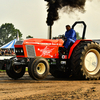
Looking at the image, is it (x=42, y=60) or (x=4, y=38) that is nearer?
(x=42, y=60)

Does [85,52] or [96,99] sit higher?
[85,52]

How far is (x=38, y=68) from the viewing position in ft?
23.3

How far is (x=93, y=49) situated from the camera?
773 cm

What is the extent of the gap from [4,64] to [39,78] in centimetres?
149

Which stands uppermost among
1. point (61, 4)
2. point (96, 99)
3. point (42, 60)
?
point (61, 4)

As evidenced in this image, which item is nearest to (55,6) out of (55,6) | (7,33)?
(55,6)

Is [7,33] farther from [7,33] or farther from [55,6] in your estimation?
[55,6]

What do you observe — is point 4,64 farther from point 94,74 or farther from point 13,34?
point 13,34

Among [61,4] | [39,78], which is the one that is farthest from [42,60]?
[61,4]

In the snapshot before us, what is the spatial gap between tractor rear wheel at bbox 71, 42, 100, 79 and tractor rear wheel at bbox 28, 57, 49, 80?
1.01 m

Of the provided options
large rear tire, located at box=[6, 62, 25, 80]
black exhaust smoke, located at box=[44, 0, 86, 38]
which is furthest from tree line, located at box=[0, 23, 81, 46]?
large rear tire, located at box=[6, 62, 25, 80]

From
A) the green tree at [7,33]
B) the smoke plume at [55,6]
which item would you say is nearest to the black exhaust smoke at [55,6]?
the smoke plume at [55,6]

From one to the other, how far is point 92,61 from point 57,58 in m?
1.28

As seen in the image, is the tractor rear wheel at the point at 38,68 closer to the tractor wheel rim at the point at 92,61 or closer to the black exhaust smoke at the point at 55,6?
the tractor wheel rim at the point at 92,61
